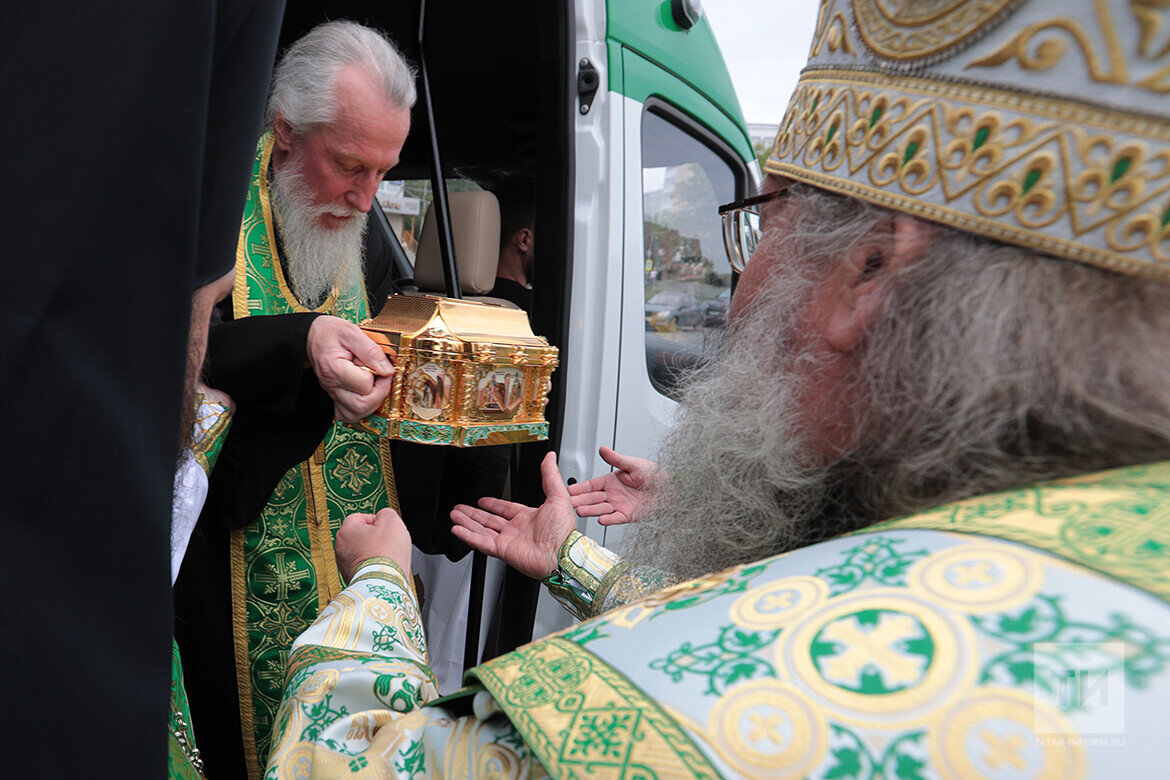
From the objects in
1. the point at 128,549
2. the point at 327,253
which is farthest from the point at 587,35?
the point at 128,549

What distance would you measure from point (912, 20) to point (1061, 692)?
0.64 m

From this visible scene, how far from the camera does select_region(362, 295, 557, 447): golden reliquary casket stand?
1.68 metres

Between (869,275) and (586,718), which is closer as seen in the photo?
(586,718)

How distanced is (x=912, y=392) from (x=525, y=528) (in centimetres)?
118

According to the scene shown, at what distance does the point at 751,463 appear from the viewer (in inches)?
38.9

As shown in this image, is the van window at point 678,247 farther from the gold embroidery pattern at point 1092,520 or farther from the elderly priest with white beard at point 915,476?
the gold embroidery pattern at point 1092,520

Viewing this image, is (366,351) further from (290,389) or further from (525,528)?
(525,528)

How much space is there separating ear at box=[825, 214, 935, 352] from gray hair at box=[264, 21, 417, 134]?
→ 1.70m

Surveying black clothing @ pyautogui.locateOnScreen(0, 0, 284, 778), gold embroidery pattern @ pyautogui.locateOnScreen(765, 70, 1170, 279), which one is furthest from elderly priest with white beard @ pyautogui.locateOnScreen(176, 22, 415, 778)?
gold embroidery pattern @ pyautogui.locateOnScreen(765, 70, 1170, 279)

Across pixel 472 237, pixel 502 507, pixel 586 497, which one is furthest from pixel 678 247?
pixel 502 507

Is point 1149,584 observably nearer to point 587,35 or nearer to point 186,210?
point 186,210

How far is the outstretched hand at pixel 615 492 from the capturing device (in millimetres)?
1877

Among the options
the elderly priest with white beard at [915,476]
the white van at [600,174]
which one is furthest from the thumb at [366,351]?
the white van at [600,174]

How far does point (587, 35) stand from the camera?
2418 millimetres
